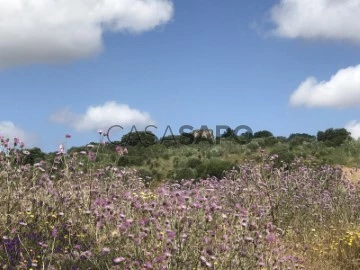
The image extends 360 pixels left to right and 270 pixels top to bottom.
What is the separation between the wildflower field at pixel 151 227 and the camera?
4.90 metres

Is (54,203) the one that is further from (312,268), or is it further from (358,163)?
(358,163)

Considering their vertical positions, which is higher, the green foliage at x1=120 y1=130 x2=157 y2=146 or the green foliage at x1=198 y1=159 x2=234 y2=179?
the green foliage at x1=120 y1=130 x2=157 y2=146

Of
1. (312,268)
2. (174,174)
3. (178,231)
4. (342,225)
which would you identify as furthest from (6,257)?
(174,174)

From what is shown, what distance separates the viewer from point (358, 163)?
20406mm

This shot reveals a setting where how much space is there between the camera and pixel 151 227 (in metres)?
5.03

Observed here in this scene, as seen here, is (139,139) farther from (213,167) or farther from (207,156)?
(213,167)

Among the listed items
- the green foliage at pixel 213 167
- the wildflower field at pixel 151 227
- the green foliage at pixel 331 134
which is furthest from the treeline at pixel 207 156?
the wildflower field at pixel 151 227

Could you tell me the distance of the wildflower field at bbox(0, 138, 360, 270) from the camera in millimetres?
4898

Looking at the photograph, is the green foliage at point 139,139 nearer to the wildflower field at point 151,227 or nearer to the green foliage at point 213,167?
the green foliage at point 213,167

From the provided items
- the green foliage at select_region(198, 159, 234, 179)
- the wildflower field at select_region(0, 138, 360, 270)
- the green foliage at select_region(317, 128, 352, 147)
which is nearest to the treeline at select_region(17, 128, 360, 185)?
the green foliage at select_region(198, 159, 234, 179)

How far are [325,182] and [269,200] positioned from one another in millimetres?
2585

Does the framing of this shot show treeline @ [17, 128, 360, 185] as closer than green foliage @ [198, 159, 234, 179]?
No

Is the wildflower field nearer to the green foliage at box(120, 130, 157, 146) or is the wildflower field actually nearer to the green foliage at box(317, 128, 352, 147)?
the green foliage at box(120, 130, 157, 146)

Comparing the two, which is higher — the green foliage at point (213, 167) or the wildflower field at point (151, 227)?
the green foliage at point (213, 167)
